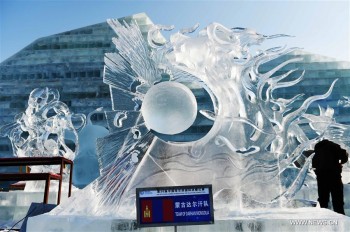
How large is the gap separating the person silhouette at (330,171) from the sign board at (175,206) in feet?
9.22

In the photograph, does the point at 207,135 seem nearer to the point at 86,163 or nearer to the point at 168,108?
the point at 168,108

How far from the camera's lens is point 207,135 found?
229 inches

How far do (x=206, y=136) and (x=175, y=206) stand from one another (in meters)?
1.69

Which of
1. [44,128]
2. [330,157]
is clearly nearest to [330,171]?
[330,157]

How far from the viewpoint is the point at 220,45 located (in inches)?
235

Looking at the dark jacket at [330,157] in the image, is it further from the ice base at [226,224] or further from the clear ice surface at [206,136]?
the ice base at [226,224]

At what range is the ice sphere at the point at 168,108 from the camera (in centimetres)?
564

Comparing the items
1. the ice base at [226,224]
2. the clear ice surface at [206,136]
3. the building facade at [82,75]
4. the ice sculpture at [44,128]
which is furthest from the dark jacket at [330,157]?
the building facade at [82,75]

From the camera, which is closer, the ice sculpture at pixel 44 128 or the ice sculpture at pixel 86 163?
the ice sculpture at pixel 86 163

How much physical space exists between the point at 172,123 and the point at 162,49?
37.1 inches

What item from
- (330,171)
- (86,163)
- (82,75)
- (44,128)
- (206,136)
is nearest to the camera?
(206,136)

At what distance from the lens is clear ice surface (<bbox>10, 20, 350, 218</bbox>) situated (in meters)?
5.52

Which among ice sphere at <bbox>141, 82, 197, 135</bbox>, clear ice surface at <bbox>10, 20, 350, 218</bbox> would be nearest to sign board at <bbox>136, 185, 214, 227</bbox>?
clear ice surface at <bbox>10, 20, 350, 218</bbox>

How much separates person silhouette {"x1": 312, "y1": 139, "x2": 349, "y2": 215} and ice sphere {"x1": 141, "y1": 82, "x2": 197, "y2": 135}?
6.46 ft
